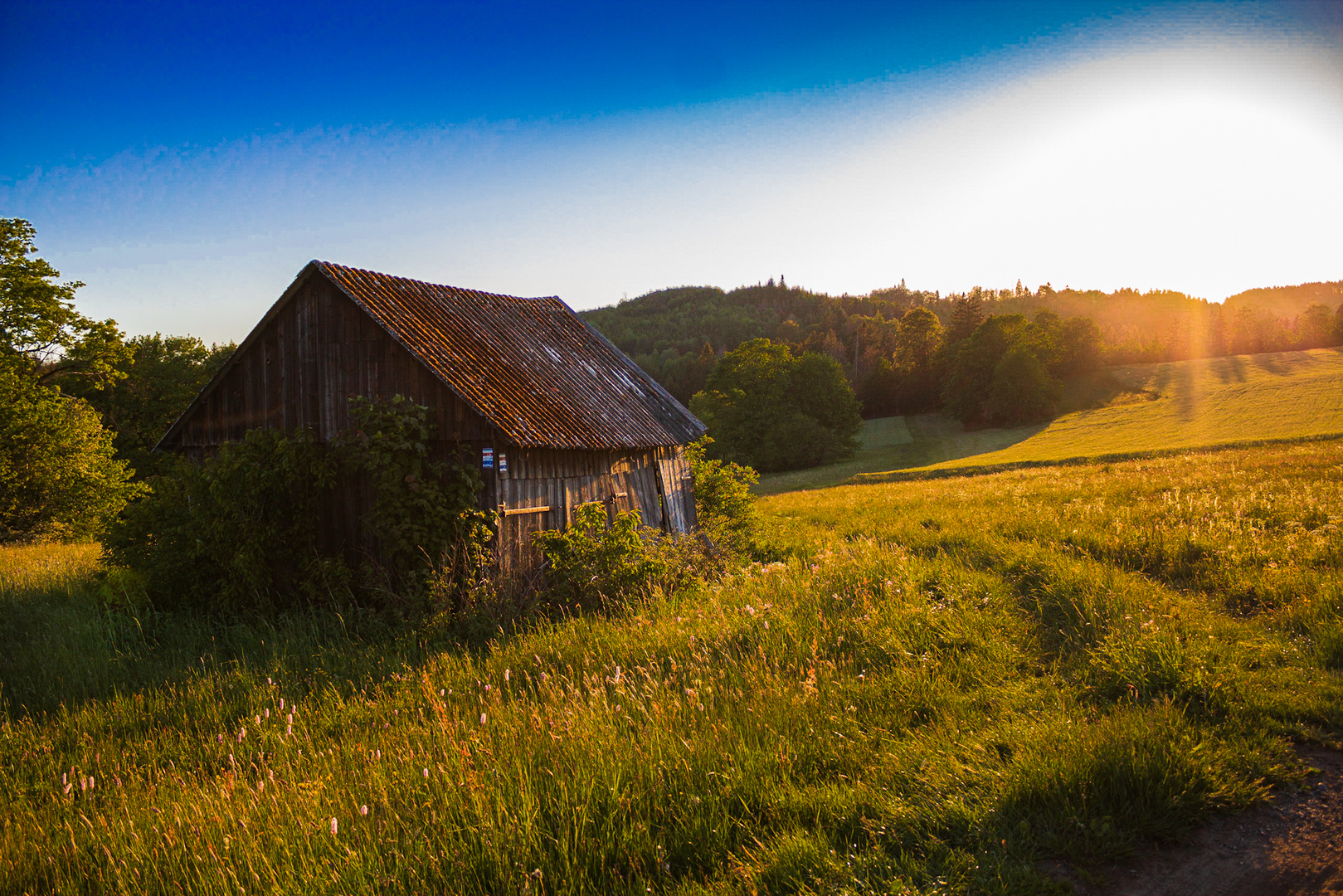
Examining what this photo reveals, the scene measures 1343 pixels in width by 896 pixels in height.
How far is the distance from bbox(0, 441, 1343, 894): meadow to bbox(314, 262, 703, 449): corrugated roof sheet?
170 inches

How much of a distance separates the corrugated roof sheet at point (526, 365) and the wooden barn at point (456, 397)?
4 cm

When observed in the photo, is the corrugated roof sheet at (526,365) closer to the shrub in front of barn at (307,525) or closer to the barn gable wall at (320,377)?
the barn gable wall at (320,377)

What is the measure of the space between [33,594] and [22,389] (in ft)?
51.9

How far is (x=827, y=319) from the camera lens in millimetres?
Result: 113812

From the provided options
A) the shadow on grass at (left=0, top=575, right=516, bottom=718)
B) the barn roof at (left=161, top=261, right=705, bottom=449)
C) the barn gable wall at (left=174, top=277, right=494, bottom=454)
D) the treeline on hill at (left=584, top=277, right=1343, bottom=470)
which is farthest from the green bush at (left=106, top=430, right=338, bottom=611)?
the treeline on hill at (left=584, top=277, right=1343, bottom=470)

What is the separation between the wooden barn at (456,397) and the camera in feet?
36.9

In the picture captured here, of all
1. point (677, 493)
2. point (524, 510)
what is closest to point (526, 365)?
point (524, 510)

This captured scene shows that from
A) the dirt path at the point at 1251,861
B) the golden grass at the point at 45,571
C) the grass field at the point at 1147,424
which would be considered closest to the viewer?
the dirt path at the point at 1251,861

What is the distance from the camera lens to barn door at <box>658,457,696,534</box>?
1548cm

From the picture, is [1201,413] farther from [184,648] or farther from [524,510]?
[184,648]

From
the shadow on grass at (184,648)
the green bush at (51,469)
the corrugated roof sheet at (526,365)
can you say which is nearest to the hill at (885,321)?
the green bush at (51,469)

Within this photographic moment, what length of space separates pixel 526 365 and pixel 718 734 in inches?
428

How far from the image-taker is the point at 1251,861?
338 centimetres

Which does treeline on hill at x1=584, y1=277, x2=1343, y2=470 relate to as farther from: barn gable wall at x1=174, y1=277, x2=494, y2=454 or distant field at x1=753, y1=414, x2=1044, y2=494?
barn gable wall at x1=174, y1=277, x2=494, y2=454
